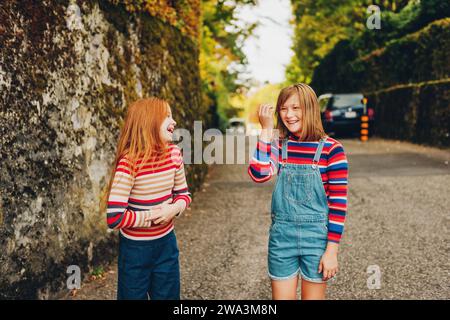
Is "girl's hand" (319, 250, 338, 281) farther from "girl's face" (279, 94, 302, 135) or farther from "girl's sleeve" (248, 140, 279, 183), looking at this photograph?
"girl's face" (279, 94, 302, 135)

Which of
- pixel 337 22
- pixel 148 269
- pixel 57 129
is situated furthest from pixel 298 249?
pixel 337 22

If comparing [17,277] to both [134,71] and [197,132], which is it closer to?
[134,71]

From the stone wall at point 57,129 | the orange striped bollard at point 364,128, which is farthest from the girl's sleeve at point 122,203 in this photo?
the orange striped bollard at point 364,128

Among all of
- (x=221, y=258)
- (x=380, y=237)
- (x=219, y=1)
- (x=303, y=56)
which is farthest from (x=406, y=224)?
(x=303, y=56)

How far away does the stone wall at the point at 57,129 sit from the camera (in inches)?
143

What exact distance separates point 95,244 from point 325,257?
3.00 meters

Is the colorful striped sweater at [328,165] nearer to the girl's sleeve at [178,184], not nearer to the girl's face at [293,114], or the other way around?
the girl's face at [293,114]

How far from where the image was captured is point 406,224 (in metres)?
6.29

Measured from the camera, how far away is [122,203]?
2654 millimetres

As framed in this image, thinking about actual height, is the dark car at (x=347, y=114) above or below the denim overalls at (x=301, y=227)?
above

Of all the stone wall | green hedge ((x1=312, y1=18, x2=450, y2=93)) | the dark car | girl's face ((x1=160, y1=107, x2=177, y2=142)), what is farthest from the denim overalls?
the dark car

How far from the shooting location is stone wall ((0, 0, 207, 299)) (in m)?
3.62

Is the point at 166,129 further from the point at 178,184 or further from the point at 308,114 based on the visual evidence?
the point at 308,114

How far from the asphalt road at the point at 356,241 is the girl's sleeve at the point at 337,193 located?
1.83 metres
